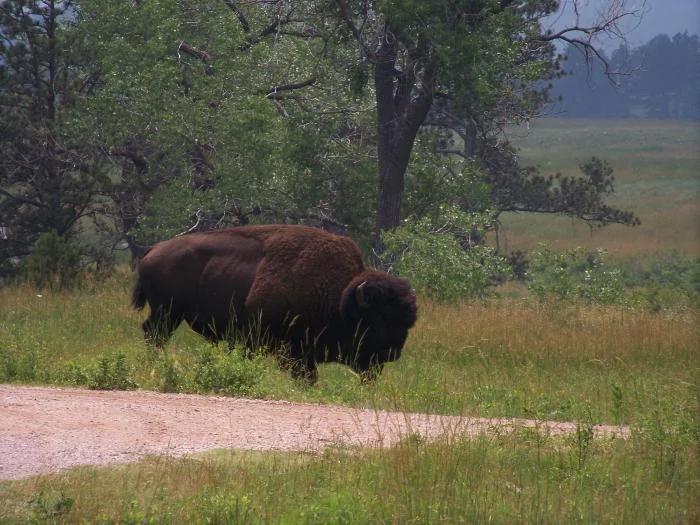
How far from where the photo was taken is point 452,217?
20922 mm

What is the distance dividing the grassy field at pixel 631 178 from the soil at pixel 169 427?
66.2ft

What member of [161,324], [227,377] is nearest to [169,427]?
[227,377]

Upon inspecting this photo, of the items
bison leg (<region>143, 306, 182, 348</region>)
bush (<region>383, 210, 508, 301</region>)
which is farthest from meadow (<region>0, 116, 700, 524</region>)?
bush (<region>383, 210, 508, 301</region>)

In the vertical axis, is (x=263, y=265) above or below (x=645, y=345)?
above

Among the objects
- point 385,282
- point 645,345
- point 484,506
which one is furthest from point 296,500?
point 645,345

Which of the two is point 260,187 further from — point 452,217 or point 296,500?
point 296,500

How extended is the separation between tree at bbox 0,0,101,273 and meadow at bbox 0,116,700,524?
20.4ft

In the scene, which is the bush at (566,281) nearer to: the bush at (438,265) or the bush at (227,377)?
the bush at (438,265)

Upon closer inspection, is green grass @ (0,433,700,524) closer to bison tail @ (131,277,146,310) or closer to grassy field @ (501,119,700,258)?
bison tail @ (131,277,146,310)

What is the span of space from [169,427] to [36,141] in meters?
19.6

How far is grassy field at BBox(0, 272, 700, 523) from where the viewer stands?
6.34m

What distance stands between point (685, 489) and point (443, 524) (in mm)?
1879

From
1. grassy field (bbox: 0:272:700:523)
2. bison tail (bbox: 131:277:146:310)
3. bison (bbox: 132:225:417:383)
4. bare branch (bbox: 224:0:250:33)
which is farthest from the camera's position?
bare branch (bbox: 224:0:250:33)

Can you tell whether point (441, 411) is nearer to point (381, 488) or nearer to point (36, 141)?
point (381, 488)
